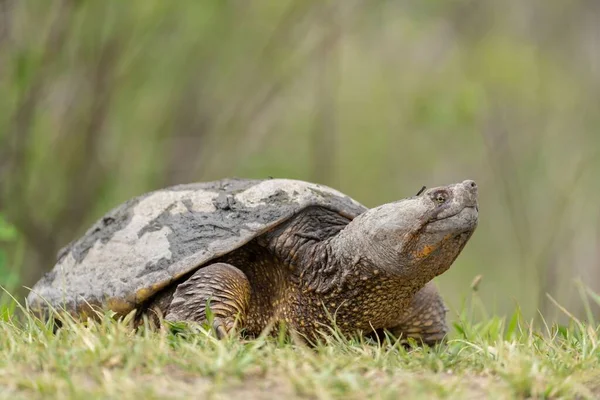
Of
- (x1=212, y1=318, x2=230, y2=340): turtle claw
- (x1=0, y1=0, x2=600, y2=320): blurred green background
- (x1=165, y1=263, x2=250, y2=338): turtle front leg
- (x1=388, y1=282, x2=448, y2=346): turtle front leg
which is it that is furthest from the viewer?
(x1=0, y1=0, x2=600, y2=320): blurred green background

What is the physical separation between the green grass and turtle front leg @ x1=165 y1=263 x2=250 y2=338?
354 millimetres

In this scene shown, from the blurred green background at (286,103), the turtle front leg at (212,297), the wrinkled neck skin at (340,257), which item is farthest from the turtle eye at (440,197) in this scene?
the blurred green background at (286,103)

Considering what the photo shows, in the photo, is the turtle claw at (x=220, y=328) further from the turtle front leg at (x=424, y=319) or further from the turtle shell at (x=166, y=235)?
the turtle front leg at (x=424, y=319)

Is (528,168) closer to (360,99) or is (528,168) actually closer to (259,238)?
(360,99)

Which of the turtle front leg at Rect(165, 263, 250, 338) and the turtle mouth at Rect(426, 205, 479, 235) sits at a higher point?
the turtle mouth at Rect(426, 205, 479, 235)

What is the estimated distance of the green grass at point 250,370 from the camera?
227 cm

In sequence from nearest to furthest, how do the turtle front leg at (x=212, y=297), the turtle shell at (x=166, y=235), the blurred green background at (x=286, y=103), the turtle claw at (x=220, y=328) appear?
the turtle claw at (x=220, y=328) < the turtle front leg at (x=212, y=297) < the turtle shell at (x=166, y=235) < the blurred green background at (x=286, y=103)

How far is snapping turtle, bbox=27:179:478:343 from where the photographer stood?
3.43m

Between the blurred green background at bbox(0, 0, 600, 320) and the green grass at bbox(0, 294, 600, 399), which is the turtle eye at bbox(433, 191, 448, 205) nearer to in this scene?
the green grass at bbox(0, 294, 600, 399)

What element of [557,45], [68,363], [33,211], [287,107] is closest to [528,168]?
[557,45]

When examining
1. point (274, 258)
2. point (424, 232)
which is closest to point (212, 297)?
Answer: point (274, 258)

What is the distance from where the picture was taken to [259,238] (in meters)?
3.73

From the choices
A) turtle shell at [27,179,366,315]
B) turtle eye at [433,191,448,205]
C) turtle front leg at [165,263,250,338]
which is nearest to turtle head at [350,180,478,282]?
turtle eye at [433,191,448,205]

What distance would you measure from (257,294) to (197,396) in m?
1.62
